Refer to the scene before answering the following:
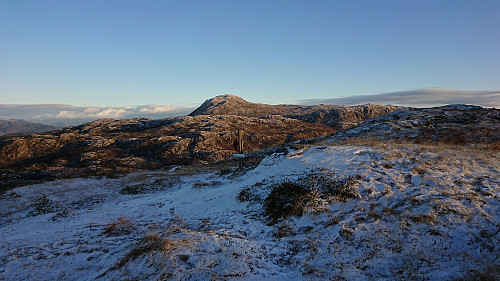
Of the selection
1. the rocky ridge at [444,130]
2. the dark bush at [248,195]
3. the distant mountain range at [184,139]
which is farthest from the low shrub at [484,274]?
the distant mountain range at [184,139]

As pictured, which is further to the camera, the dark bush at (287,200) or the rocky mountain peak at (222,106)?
the rocky mountain peak at (222,106)

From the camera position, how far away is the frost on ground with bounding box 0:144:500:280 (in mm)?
5961

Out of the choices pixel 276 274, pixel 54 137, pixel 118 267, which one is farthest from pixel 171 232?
pixel 54 137

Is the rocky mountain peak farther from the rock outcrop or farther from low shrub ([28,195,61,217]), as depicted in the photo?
low shrub ([28,195,61,217])

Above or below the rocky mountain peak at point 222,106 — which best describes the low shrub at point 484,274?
below

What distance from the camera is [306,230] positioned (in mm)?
8172

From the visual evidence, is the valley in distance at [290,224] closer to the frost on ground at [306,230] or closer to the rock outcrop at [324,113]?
the frost on ground at [306,230]

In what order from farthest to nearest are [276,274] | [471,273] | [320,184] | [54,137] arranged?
[54,137]
[320,184]
[276,274]
[471,273]

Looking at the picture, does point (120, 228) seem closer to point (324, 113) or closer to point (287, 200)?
point (287, 200)

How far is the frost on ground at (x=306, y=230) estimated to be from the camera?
596 cm

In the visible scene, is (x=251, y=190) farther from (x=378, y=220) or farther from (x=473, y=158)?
(x=473, y=158)

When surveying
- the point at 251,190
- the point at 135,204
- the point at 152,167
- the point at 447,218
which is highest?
the point at 447,218

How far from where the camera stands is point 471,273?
522 centimetres

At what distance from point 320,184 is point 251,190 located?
4.33 meters
